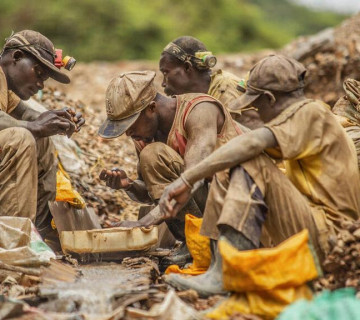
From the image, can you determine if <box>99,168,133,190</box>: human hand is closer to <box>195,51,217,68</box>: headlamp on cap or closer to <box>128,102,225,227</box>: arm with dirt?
<box>128,102,225,227</box>: arm with dirt

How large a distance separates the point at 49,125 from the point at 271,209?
2.03 m

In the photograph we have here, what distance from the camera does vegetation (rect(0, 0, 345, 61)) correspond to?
2139cm

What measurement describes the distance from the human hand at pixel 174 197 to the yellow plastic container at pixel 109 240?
834mm

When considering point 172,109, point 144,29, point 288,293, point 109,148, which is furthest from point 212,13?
point 288,293

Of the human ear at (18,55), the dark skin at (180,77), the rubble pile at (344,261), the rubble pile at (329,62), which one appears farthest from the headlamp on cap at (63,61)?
the rubble pile at (329,62)

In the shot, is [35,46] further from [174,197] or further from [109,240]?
[174,197]

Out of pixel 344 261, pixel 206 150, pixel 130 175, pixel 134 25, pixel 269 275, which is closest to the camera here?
pixel 269 275

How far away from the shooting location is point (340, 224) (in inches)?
178

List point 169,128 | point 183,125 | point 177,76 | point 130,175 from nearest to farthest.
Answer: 1. point 183,125
2. point 169,128
3. point 177,76
4. point 130,175

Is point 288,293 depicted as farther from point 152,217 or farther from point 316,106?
point 152,217

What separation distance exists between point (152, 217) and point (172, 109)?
75 centimetres

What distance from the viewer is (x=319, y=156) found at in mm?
4570

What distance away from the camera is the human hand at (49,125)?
5836 millimetres

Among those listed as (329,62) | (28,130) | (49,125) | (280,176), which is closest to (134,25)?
(329,62)
